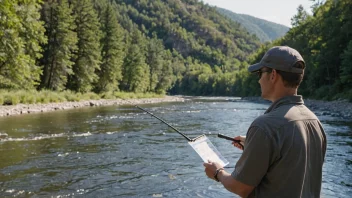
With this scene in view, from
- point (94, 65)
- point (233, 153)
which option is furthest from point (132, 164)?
point (94, 65)

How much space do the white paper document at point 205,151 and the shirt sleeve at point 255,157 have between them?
0.62 m

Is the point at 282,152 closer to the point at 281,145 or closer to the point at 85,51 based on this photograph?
the point at 281,145

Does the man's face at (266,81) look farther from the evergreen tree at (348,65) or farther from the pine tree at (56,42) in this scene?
the pine tree at (56,42)

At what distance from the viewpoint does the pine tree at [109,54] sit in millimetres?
57031

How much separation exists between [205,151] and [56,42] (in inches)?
1641

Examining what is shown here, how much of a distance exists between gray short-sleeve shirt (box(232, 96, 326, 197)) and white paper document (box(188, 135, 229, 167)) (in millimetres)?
567

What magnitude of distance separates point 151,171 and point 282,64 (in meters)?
7.35

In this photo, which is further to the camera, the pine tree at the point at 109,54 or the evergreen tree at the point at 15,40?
the pine tree at the point at 109,54

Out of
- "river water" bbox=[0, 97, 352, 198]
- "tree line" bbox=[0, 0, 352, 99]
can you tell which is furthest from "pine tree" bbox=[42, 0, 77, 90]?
"river water" bbox=[0, 97, 352, 198]

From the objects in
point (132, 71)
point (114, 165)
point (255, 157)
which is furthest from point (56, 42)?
point (255, 157)

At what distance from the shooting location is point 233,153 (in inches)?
472

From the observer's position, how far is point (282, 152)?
2.26m

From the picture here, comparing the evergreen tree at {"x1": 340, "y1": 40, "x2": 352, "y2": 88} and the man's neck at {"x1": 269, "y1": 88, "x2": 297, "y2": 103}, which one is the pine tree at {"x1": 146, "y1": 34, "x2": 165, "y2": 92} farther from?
the man's neck at {"x1": 269, "y1": 88, "x2": 297, "y2": 103}

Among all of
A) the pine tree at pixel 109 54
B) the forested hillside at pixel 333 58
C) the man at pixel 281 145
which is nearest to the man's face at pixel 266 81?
the man at pixel 281 145
